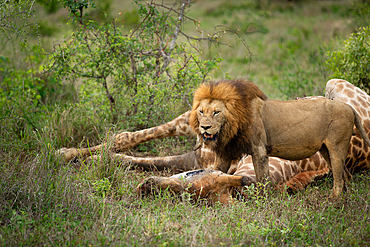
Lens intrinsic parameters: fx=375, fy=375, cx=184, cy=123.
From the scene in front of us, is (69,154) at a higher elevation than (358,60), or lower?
lower

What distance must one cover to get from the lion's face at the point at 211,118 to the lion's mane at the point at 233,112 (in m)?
0.04

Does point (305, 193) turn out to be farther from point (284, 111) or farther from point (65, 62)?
point (65, 62)

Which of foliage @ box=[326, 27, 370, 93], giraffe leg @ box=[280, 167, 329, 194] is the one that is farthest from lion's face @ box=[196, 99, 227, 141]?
foliage @ box=[326, 27, 370, 93]

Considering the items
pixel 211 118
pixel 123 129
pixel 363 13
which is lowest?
pixel 123 129

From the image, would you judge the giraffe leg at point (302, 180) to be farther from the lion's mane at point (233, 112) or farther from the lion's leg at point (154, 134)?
the lion's leg at point (154, 134)

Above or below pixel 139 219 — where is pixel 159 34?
above

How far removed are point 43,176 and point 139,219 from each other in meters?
1.08

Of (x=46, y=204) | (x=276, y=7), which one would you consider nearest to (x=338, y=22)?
(x=276, y=7)

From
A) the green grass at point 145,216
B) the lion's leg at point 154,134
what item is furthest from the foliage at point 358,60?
the lion's leg at point 154,134

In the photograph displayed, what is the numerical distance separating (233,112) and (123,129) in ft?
8.43

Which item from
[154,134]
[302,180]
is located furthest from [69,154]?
[302,180]

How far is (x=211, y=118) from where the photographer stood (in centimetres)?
346

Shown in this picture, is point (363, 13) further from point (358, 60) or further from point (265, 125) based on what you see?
point (265, 125)

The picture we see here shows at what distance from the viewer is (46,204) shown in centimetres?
338
